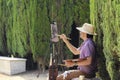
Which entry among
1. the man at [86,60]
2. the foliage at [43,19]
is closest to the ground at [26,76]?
Answer: the foliage at [43,19]

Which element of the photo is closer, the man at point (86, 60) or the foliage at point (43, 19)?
the man at point (86, 60)

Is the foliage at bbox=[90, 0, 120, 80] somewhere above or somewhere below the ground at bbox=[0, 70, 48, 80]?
above

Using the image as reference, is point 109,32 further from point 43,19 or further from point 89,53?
point 43,19

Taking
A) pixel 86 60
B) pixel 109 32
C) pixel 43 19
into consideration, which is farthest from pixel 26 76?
pixel 109 32

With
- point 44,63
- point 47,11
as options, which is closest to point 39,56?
point 44,63

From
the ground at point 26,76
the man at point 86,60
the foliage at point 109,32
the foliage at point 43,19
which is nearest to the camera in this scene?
the foliage at point 109,32

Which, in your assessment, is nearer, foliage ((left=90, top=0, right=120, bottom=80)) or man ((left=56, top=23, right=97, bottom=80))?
foliage ((left=90, top=0, right=120, bottom=80))

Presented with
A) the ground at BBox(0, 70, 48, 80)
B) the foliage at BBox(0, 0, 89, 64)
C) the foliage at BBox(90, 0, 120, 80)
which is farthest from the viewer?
the ground at BBox(0, 70, 48, 80)

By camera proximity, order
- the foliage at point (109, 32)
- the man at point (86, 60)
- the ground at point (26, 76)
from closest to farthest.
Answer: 1. the foliage at point (109, 32)
2. the man at point (86, 60)
3. the ground at point (26, 76)

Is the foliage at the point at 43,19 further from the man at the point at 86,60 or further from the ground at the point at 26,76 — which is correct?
the man at the point at 86,60

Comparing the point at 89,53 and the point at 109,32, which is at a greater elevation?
the point at 109,32

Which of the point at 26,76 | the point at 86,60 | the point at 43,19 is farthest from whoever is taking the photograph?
the point at 26,76

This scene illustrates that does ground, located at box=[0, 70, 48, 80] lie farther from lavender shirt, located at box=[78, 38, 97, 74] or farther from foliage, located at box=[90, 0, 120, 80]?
foliage, located at box=[90, 0, 120, 80]

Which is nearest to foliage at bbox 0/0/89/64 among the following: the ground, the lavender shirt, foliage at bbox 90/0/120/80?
the ground
